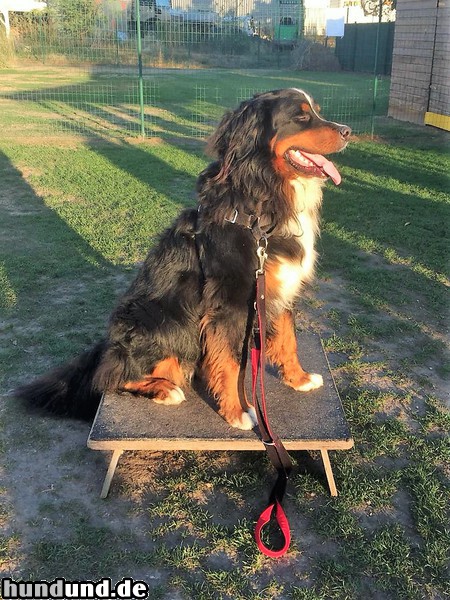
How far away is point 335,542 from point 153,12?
46.0ft

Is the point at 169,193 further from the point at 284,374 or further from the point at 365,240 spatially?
the point at 284,374

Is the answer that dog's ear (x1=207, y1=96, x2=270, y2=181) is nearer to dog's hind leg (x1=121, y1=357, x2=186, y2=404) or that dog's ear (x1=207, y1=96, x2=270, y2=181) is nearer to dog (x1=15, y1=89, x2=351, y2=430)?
dog (x1=15, y1=89, x2=351, y2=430)

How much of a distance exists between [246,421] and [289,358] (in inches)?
21.8

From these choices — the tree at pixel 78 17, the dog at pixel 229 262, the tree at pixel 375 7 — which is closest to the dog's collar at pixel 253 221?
the dog at pixel 229 262

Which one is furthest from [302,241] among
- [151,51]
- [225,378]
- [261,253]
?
[151,51]

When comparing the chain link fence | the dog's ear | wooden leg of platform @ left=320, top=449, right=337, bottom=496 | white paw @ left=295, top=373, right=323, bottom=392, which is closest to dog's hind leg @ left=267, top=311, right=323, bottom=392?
white paw @ left=295, top=373, right=323, bottom=392

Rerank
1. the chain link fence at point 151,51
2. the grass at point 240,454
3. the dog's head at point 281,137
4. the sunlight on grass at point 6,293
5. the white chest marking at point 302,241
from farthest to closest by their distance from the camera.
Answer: the chain link fence at point 151,51, the sunlight on grass at point 6,293, the white chest marking at point 302,241, the dog's head at point 281,137, the grass at point 240,454

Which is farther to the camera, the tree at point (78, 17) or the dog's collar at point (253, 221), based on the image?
the tree at point (78, 17)

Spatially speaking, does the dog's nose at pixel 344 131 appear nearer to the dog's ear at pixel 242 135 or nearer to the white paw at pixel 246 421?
the dog's ear at pixel 242 135

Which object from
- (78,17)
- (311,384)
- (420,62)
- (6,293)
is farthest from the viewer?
(78,17)

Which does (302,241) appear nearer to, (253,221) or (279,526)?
(253,221)

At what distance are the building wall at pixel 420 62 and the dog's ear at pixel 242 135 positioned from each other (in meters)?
11.1

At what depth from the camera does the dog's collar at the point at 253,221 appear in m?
2.87

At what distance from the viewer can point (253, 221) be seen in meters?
2.88
